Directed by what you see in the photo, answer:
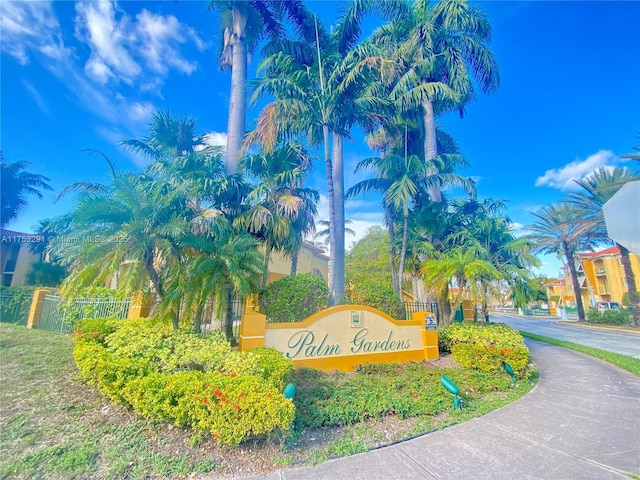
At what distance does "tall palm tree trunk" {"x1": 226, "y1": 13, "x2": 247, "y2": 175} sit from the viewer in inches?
454

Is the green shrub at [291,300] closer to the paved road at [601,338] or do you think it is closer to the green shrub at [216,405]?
the green shrub at [216,405]

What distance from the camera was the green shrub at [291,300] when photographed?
8.43 metres

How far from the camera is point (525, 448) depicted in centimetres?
394

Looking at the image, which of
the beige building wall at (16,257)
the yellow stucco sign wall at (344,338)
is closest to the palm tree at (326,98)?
the yellow stucco sign wall at (344,338)

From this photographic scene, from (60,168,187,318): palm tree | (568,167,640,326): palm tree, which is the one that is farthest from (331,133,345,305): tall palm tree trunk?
(568,167,640,326): palm tree

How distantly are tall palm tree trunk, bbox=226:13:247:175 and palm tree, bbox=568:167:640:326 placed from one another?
26619 millimetres

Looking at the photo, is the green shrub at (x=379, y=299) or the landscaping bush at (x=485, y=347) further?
the green shrub at (x=379, y=299)

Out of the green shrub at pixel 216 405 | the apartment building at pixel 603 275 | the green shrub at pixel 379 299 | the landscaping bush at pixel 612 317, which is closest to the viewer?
the green shrub at pixel 216 405

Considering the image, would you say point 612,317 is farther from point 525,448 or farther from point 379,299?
point 525,448

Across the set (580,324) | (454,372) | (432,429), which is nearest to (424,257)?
(454,372)

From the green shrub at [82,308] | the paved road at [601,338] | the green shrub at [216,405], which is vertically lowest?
the paved road at [601,338]

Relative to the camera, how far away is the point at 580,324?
95.9 feet

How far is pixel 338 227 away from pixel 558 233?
27678 millimetres

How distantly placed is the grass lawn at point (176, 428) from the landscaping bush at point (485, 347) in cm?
74
